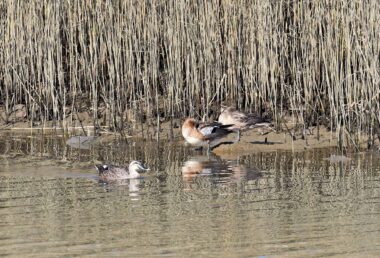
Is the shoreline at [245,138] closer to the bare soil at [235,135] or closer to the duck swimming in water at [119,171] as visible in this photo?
the bare soil at [235,135]

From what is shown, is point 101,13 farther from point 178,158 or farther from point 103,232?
point 103,232

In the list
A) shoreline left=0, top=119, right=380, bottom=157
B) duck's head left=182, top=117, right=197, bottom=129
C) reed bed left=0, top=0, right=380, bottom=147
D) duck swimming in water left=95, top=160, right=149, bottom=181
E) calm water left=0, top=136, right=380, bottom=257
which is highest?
reed bed left=0, top=0, right=380, bottom=147

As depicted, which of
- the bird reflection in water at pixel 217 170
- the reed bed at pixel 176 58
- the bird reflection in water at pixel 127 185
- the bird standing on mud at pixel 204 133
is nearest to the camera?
the bird reflection in water at pixel 127 185

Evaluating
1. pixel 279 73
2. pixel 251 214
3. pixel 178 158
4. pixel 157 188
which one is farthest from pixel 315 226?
pixel 279 73

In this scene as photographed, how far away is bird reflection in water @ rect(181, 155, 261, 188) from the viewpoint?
379 inches

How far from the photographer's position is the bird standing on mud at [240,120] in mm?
12016

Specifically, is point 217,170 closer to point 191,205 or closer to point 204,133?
point 204,133

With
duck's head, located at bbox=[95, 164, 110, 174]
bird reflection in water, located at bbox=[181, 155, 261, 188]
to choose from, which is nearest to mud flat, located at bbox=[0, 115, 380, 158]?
bird reflection in water, located at bbox=[181, 155, 261, 188]

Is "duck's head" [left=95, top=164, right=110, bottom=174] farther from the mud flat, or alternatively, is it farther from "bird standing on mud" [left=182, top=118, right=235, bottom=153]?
the mud flat

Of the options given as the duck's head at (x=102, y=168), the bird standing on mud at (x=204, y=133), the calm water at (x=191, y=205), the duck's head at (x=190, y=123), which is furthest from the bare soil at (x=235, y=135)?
the duck's head at (x=102, y=168)

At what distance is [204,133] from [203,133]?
0.04 metres

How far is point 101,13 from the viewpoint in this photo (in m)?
12.8

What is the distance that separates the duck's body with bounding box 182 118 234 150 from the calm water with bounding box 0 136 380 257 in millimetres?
200

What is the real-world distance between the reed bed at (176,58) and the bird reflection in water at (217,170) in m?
1.45
